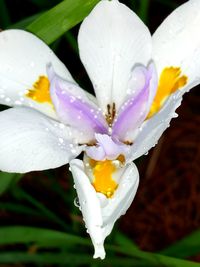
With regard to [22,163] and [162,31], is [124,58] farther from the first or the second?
[22,163]

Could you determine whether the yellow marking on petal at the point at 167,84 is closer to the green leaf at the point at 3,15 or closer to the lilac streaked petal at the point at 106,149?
the lilac streaked petal at the point at 106,149

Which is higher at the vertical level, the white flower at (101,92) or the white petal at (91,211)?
the white flower at (101,92)

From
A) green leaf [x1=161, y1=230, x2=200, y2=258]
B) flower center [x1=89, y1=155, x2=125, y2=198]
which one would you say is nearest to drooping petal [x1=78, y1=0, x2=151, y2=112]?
flower center [x1=89, y1=155, x2=125, y2=198]

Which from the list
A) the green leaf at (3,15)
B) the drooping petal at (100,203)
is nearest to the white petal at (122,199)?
the drooping petal at (100,203)

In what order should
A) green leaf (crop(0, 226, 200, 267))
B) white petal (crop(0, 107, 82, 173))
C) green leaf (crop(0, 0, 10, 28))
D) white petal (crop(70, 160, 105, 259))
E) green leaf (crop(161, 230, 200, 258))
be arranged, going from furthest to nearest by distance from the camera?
Answer: green leaf (crop(0, 0, 10, 28)) → green leaf (crop(161, 230, 200, 258)) → green leaf (crop(0, 226, 200, 267)) → white petal (crop(0, 107, 82, 173)) → white petal (crop(70, 160, 105, 259))

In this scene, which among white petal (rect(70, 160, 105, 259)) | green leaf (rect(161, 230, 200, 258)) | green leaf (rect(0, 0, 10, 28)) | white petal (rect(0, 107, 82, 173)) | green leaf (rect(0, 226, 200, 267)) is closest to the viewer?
white petal (rect(70, 160, 105, 259))

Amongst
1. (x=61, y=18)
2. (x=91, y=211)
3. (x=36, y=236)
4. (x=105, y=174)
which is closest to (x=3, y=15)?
(x=61, y=18)

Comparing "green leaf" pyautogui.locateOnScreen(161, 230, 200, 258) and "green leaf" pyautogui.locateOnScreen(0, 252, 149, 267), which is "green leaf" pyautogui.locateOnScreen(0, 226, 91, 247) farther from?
"green leaf" pyautogui.locateOnScreen(161, 230, 200, 258)

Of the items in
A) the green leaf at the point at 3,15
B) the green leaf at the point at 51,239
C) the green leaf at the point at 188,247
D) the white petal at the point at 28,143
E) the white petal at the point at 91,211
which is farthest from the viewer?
the green leaf at the point at 3,15

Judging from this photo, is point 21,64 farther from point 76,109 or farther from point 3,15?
point 3,15
